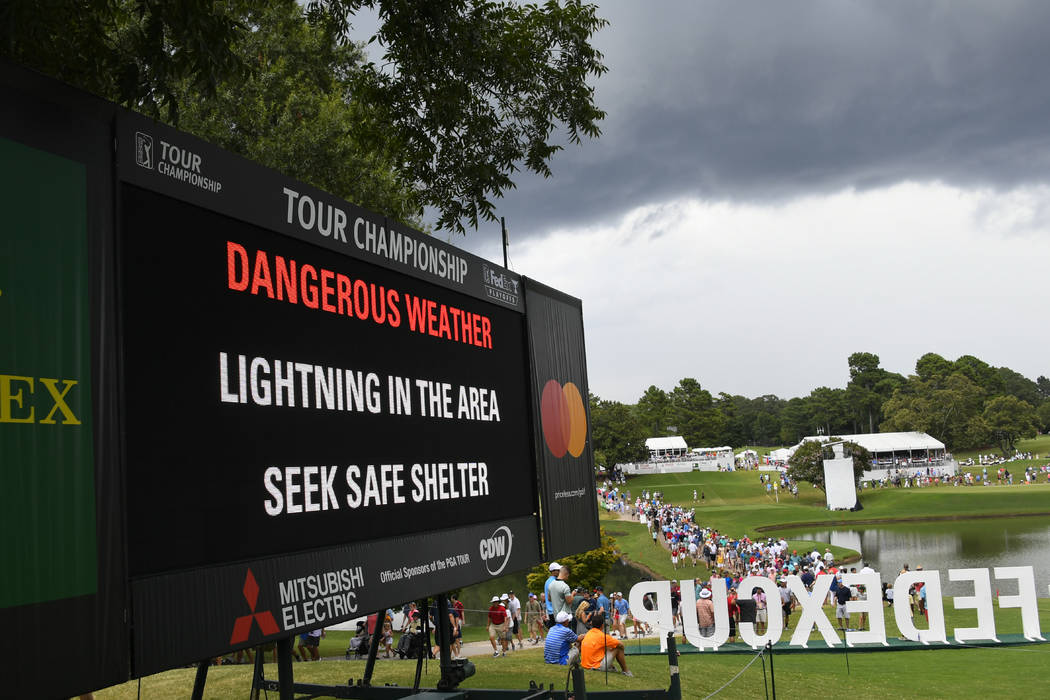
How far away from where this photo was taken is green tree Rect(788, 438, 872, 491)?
64812 mm

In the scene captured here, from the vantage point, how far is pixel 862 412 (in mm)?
140750

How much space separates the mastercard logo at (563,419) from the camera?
838cm

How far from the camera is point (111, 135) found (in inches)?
158

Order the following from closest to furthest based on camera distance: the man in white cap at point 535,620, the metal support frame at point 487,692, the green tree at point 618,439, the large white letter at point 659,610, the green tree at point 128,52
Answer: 1. the green tree at point 128,52
2. the metal support frame at point 487,692
3. the large white letter at point 659,610
4. the man in white cap at point 535,620
5. the green tree at point 618,439

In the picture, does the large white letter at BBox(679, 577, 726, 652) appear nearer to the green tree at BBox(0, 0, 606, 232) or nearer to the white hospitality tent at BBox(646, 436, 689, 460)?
the green tree at BBox(0, 0, 606, 232)

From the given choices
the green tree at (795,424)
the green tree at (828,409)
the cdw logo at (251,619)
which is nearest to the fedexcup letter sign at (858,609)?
the cdw logo at (251,619)

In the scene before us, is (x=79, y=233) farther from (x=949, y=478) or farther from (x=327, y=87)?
(x=949, y=478)

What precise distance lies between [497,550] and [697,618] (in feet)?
35.6

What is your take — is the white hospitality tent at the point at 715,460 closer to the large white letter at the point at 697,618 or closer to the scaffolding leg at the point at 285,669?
the large white letter at the point at 697,618

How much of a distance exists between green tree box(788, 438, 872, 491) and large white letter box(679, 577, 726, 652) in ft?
164

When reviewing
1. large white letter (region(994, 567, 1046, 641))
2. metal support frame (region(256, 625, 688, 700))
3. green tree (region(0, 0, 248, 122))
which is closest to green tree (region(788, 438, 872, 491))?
large white letter (region(994, 567, 1046, 641))

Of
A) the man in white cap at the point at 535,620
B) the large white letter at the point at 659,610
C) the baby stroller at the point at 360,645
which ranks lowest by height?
the man in white cap at the point at 535,620

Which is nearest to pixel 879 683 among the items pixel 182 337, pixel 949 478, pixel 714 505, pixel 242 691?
pixel 242 691

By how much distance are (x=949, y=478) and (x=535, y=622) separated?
216 ft
